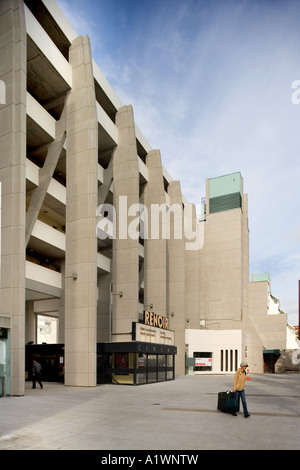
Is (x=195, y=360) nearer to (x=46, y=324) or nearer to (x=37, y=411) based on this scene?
(x=37, y=411)

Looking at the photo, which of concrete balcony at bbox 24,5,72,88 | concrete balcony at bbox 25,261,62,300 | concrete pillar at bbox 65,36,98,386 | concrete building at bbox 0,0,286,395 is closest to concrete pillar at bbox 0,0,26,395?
concrete building at bbox 0,0,286,395

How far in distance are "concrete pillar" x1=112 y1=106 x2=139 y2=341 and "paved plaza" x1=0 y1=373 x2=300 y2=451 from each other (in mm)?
15491

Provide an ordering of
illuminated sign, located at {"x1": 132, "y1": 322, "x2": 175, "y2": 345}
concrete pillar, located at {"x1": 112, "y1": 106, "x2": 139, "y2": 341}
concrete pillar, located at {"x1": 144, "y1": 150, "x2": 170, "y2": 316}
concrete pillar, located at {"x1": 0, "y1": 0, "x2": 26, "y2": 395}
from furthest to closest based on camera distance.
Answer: concrete pillar, located at {"x1": 144, "y1": 150, "x2": 170, "y2": 316} → concrete pillar, located at {"x1": 112, "y1": 106, "x2": 139, "y2": 341} → illuminated sign, located at {"x1": 132, "y1": 322, "x2": 175, "y2": 345} → concrete pillar, located at {"x1": 0, "y1": 0, "x2": 26, "y2": 395}

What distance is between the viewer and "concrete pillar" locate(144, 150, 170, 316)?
43594mm

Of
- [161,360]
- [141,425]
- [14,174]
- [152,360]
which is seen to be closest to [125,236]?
[161,360]

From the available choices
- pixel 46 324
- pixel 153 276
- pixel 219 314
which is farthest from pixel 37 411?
pixel 46 324

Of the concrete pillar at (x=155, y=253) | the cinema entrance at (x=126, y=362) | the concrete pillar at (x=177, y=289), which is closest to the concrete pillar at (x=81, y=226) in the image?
the cinema entrance at (x=126, y=362)

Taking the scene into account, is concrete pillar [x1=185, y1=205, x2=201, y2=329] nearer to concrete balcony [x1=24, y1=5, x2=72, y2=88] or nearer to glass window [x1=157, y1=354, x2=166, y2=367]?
glass window [x1=157, y1=354, x2=166, y2=367]

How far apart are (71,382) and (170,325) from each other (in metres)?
22.5

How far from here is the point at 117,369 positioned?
90.9 ft

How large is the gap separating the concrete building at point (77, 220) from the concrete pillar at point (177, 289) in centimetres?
12

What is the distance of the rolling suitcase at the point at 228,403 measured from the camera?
14641 mm

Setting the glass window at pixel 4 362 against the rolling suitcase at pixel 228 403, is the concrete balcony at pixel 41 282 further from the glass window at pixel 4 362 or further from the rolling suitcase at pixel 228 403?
the rolling suitcase at pixel 228 403

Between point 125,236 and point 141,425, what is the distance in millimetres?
24450
